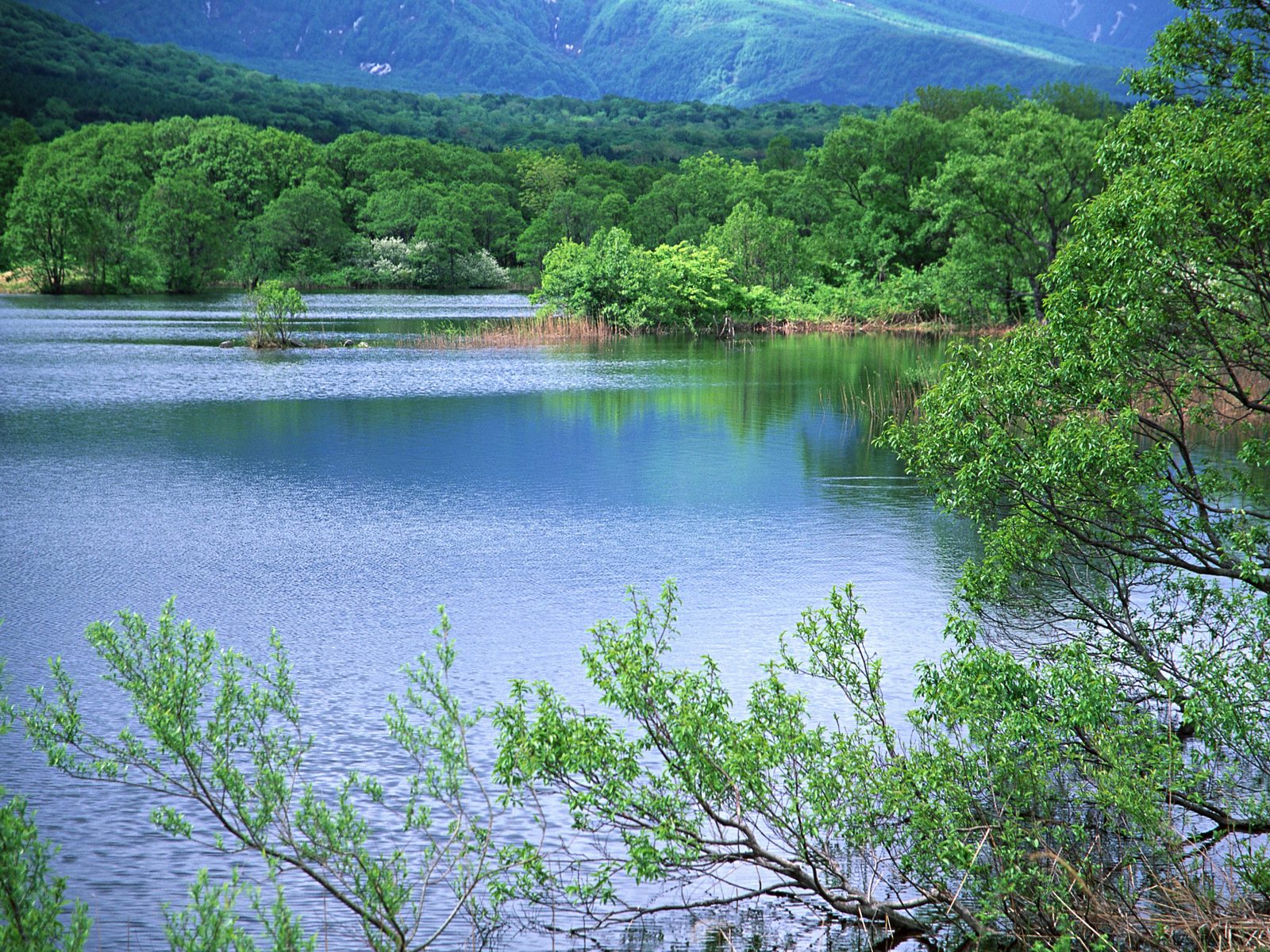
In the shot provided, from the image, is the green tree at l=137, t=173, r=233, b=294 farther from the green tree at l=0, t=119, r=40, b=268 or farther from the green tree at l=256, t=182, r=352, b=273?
the green tree at l=0, t=119, r=40, b=268

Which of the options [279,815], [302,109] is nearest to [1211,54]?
[279,815]

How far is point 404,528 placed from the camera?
16594mm

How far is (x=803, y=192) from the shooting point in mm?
64500

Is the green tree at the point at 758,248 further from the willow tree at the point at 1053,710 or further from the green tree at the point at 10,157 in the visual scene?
the green tree at the point at 10,157

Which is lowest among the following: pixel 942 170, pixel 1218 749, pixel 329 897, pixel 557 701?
pixel 329 897

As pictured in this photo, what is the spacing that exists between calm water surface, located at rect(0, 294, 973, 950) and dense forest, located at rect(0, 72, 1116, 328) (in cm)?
1623

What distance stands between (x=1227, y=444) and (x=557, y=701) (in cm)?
2104

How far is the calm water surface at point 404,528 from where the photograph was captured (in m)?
10.5

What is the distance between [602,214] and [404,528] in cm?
8160

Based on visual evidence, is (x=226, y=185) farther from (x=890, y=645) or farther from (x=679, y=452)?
(x=890, y=645)

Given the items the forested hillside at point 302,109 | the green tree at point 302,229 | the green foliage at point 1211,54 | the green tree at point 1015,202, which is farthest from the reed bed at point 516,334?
the forested hillside at point 302,109

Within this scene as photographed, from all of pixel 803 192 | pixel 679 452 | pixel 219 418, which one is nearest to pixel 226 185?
pixel 803 192

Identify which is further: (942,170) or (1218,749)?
(942,170)

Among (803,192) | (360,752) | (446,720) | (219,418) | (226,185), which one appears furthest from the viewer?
(226,185)
